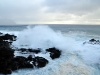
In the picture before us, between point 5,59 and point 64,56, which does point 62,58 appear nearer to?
point 64,56

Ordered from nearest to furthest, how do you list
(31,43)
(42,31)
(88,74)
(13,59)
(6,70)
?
(6,70) → (88,74) → (13,59) → (31,43) → (42,31)

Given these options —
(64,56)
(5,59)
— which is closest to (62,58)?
(64,56)

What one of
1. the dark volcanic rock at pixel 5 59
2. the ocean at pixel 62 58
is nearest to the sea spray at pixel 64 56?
the ocean at pixel 62 58

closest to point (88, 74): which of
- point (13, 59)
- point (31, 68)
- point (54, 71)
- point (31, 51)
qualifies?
point (54, 71)

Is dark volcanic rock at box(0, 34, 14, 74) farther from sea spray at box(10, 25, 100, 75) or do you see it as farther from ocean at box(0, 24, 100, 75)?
sea spray at box(10, 25, 100, 75)

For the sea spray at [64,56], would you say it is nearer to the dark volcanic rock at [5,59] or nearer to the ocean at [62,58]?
the ocean at [62,58]

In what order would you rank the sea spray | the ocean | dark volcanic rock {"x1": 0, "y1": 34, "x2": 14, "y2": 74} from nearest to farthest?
dark volcanic rock {"x1": 0, "y1": 34, "x2": 14, "y2": 74}, the ocean, the sea spray

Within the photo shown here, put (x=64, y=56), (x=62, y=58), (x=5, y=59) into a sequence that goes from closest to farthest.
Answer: (x=5, y=59)
(x=62, y=58)
(x=64, y=56)

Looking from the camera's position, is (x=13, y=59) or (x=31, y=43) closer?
(x=13, y=59)

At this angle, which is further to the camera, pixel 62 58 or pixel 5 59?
pixel 62 58

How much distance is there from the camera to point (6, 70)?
1097 cm

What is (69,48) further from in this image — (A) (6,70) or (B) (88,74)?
(A) (6,70)

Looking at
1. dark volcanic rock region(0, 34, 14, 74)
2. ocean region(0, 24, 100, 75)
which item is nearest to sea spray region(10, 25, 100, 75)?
ocean region(0, 24, 100, 75)

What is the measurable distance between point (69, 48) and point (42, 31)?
Result: 247 inches
